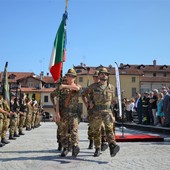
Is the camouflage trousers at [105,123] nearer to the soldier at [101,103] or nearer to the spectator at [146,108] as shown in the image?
the soldier at [101,103]

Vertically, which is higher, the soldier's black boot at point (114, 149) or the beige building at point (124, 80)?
the beige building at point (124, 80)

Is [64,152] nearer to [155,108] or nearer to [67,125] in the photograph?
[67,125]

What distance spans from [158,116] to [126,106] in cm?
628

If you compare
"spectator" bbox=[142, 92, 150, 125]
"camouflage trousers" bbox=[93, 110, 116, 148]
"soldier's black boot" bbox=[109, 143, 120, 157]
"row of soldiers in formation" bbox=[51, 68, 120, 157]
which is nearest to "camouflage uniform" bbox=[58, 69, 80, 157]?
"row of soldiers in formation" bbox=[51, 68, 120, 157]

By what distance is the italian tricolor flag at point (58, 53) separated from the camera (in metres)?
10.2

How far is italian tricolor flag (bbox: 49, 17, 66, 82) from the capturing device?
400 inches

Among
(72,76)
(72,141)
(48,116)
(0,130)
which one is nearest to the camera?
(72,141)

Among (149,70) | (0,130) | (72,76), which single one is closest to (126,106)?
(0,130)

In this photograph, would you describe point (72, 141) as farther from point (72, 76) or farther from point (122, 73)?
point (122, 73)

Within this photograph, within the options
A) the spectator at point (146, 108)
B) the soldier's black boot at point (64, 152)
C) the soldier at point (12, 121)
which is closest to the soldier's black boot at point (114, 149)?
the soldier's black boot at point (64, 152)

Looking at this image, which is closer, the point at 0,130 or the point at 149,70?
the point at 0,130

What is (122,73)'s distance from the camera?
95.1m

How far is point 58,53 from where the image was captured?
10.4 m

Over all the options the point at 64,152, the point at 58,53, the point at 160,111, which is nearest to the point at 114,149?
the point at 64,152
